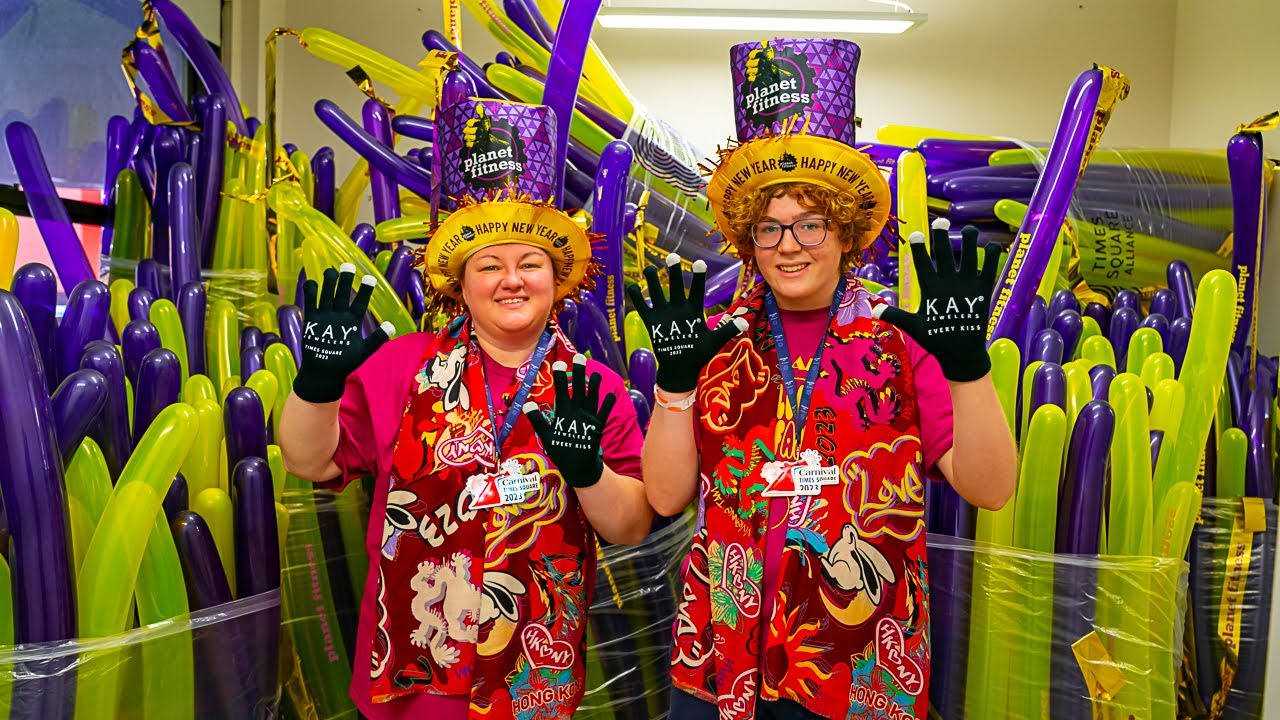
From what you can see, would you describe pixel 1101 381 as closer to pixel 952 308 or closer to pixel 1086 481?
pixel 1086 481

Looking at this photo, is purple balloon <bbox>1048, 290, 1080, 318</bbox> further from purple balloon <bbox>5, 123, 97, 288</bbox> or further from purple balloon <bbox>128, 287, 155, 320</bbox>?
purple balloon <bbox>5, 123, 97, 288</bbox>

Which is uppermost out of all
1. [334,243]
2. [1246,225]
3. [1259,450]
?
[1246,225]

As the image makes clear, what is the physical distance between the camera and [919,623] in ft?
4.66

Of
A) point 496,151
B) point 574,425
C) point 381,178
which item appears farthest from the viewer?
point 381,178

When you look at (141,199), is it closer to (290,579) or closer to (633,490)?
(290,579)

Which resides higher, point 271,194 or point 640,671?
point 271,194

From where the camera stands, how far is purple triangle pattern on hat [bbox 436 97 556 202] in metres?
1.62

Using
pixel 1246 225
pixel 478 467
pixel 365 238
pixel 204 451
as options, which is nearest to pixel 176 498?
pixel 204 451

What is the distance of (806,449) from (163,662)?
39.7 inches

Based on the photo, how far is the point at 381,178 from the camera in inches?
123

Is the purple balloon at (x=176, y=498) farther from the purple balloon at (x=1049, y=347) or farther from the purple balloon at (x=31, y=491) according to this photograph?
the purple balloon at (x=1049, y=347)

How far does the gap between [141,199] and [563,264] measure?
1.83 m

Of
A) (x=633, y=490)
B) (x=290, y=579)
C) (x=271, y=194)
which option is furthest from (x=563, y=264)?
(x=271, y=194)

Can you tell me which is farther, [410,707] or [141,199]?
[141,199]
